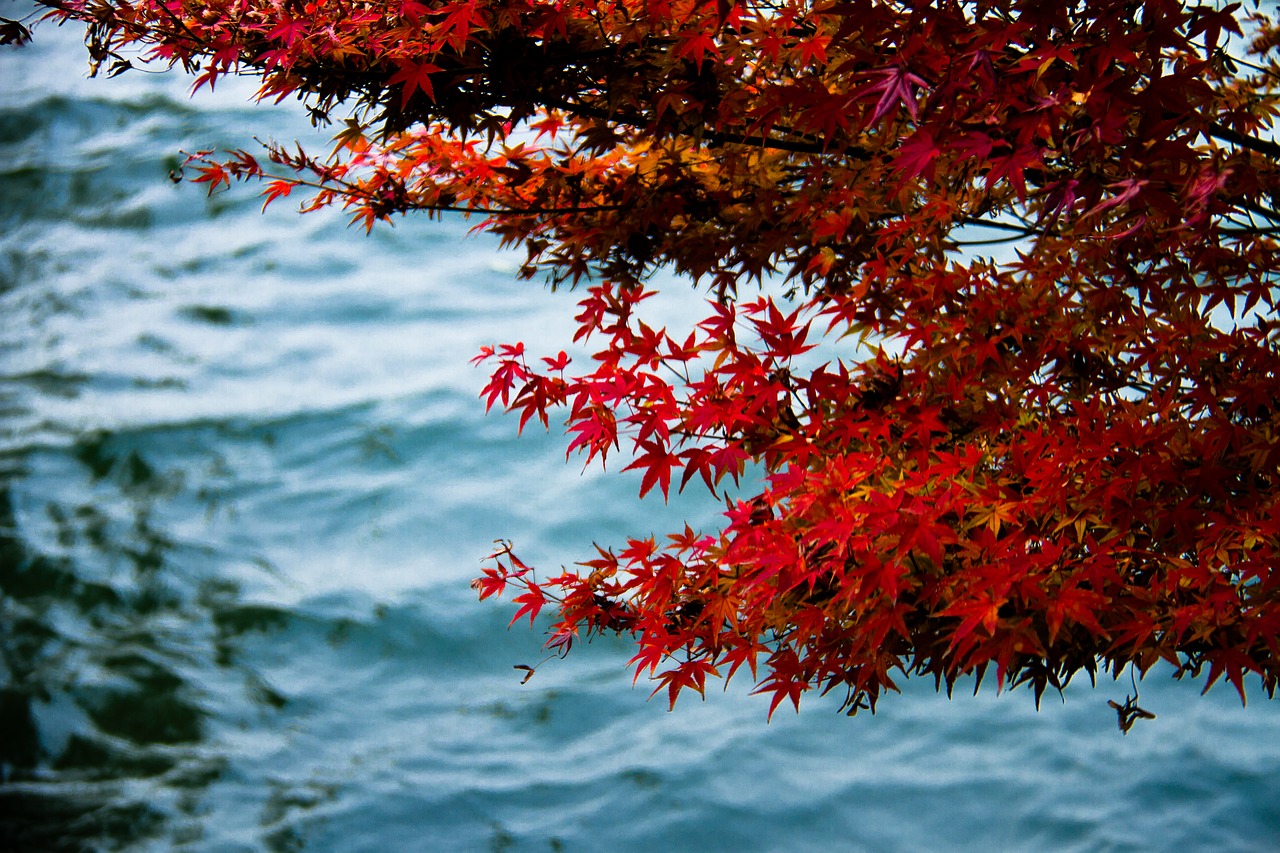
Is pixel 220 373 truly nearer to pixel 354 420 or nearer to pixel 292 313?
pixel 292 313

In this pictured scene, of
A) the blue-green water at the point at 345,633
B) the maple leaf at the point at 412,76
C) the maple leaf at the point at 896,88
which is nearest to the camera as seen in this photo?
the maple leaf at the point at 896,88

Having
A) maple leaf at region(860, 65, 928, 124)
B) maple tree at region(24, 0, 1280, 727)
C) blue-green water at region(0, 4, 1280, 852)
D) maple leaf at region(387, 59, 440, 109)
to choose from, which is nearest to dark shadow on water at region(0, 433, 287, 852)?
blue-green water at region(0, 4, 1280, 852)

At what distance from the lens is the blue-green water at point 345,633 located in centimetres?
453

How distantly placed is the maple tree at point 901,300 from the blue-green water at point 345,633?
8.30 ft

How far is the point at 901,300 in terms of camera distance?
2.63 meters

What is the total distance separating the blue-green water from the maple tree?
253 cm

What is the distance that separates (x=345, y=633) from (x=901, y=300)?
3918 millimetres

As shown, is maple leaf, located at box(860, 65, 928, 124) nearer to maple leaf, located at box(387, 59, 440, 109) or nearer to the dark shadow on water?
maple leaf, located at box(387, 59, 440, 109)

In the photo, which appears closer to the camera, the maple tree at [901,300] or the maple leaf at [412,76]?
the maple tree at [901,300]

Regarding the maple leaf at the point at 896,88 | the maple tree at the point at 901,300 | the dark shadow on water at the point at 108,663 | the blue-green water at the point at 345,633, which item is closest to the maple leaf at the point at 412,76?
the maple tree at the point at 901,300

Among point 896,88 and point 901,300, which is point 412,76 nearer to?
point 896,88

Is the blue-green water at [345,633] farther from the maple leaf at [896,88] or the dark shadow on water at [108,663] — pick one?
the maple leaf at [896,88]

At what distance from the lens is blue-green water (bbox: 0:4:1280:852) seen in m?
4.53

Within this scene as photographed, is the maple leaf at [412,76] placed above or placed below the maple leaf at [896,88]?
above
